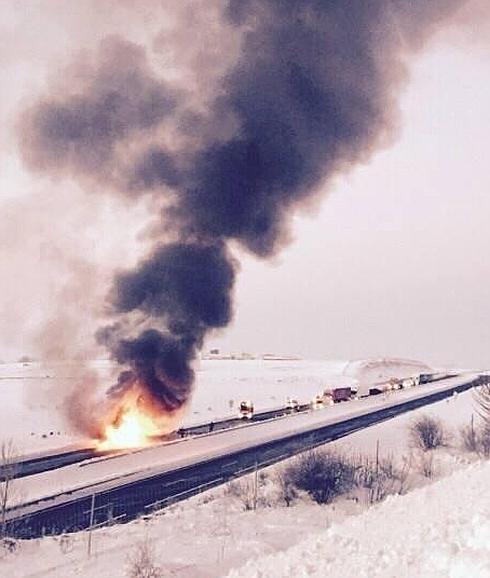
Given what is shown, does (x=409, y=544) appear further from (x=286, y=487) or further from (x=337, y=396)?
(x=337, y=396)

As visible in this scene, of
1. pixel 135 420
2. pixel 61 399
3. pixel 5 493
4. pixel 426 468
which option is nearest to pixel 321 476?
pixel 426 468

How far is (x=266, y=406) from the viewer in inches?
2304

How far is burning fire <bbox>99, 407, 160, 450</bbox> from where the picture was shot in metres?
33.6

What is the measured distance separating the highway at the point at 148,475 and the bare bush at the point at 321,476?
2.89m

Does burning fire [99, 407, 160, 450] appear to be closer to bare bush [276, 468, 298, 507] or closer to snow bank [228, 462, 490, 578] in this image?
bare bush [276, 468, 298, 507]

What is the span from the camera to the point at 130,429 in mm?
35469

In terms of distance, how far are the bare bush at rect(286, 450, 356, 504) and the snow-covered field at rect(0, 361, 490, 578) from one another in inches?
24.3

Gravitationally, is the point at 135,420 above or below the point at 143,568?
above

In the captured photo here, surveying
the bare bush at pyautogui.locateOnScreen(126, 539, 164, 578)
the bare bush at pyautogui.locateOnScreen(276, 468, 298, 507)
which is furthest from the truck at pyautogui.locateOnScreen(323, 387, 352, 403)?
the bare bush at pyautogui.locateOnScreen(126, 539, 164, 578)

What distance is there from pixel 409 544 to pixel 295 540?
26.3 ft

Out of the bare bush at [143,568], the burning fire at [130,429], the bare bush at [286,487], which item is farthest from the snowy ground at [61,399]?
the bare bush at [143,568]

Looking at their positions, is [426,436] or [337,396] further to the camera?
[337,396]

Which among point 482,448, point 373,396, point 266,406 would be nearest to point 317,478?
point 482,448

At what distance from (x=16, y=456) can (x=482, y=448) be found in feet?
77.8
